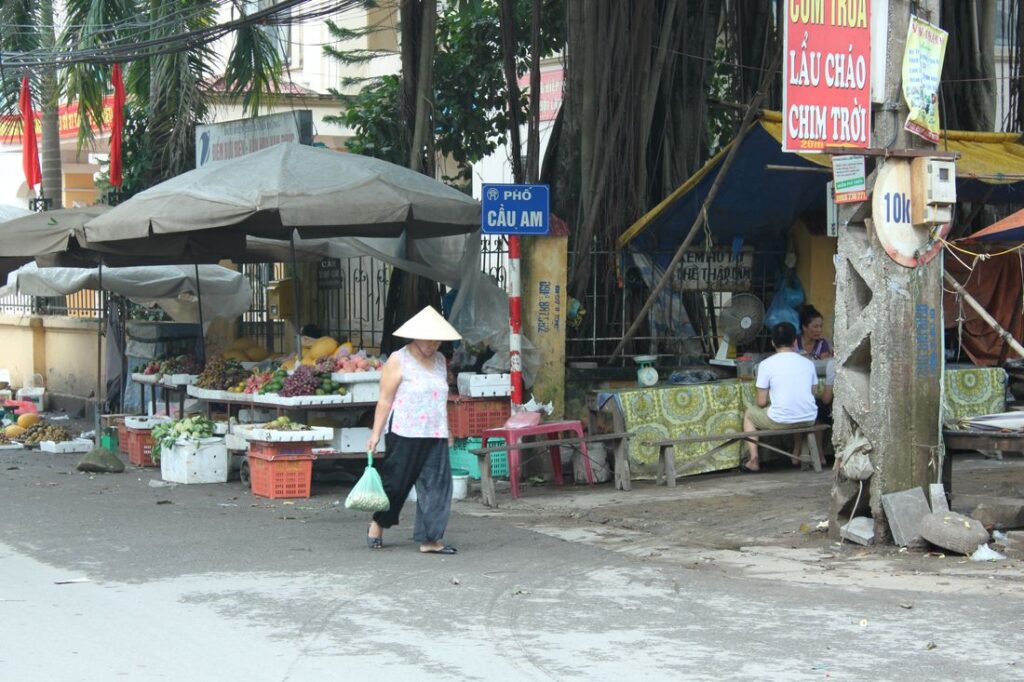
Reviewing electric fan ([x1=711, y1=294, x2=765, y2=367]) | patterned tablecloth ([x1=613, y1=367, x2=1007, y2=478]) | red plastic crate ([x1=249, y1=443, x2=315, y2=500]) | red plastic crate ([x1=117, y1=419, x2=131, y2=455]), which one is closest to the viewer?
red plastic crate ([x1=249, y1=443, x2=315, y2=500])

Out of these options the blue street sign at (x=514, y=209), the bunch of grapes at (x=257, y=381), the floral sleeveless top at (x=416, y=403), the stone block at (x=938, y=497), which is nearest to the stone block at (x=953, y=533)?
the stone block at (x=938, y=497)

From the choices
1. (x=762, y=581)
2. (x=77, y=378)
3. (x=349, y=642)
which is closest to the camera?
(x=349, y=642)

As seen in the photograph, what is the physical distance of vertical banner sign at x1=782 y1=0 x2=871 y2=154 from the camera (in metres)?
8.89

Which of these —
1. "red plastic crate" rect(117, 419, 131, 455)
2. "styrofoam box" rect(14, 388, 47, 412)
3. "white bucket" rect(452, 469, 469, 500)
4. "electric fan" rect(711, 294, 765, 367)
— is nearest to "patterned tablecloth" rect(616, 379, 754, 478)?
"electric fan" rect(711, 294, 765, 367)

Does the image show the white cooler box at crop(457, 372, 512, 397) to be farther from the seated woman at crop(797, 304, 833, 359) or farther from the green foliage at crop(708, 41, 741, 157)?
the green foliage at crop(708, 41, 741, 157)

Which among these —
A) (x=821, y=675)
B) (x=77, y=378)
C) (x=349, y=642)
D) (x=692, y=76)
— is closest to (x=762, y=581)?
(x=821, y=675)

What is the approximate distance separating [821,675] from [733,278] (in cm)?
910

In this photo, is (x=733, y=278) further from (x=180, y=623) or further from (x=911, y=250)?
(x=180, y=623)

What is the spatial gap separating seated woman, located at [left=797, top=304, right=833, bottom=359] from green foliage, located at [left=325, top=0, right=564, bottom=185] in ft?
25.1

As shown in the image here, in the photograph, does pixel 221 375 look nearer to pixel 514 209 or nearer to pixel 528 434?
pixel 528 434

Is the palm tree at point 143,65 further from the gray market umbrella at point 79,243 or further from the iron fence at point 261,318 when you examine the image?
Answer: the gray market umbrella at point 79,243

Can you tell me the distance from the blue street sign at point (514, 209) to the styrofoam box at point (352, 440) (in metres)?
2.28

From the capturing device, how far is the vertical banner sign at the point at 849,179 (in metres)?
9.11

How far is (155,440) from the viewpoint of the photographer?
47.3 ft
